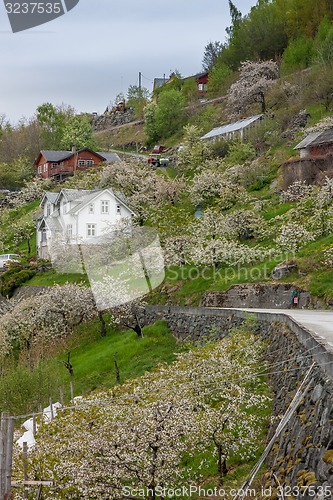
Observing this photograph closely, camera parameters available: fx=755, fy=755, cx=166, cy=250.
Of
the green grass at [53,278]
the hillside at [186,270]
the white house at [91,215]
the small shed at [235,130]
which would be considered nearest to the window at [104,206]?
the white house at [91,215]

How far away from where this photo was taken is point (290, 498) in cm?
1168

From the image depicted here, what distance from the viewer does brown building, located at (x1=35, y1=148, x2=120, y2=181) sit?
315 feet

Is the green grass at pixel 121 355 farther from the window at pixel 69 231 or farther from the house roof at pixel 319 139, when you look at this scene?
the window at pixel 69 231

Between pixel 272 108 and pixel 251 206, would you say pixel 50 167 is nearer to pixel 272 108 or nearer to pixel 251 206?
pixel 272 108

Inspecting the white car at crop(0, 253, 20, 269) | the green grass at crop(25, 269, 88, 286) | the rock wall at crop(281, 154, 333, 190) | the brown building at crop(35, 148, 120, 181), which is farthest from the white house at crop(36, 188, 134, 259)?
the brown building at crop(35, 148, 120, 181)

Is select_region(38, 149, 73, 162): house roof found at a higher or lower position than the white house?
higher

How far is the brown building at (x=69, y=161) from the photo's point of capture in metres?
96.1

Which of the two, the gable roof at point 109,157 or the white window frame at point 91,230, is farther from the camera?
the gable roof at point 109,157

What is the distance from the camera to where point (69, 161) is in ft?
320

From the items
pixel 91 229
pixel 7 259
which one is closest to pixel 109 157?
pixel 7 259

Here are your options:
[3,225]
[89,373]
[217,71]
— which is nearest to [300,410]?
[89,373]

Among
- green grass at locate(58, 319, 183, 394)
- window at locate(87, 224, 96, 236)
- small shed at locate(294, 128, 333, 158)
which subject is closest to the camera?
green grass at locate(58, 319, 183, 394)

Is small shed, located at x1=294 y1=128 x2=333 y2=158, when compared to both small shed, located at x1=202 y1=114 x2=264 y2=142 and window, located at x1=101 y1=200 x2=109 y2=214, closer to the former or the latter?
window, located at x1=101 y1=200 x2=109 y2=214

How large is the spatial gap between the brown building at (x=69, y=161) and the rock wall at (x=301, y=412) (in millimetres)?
74652
